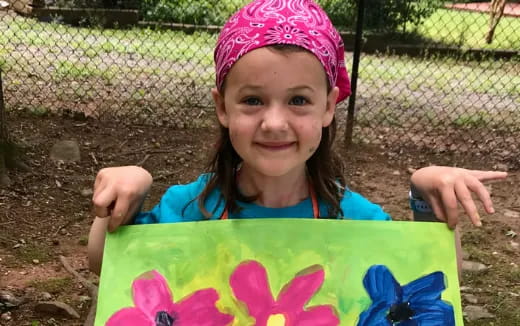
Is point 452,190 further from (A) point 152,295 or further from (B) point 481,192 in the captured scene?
(A) point 152,295

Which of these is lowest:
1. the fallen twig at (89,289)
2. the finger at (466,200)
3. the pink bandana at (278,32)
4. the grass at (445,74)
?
the grass at (445,74)

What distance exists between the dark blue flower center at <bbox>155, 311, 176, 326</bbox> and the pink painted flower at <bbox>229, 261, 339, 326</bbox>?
14 cm

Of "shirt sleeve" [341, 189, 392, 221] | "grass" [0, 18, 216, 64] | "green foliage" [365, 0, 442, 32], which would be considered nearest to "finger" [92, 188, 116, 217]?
"shirt sleeve" [341, 189, 392, 221]

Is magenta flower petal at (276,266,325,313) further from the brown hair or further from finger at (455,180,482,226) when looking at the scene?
finger at (455,180,482,226)

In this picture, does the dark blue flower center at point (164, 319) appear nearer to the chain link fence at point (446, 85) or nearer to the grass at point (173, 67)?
the chain link fence at point (446, 85)

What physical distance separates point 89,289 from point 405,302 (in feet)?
5.19

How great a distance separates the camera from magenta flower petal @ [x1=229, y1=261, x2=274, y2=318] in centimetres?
122

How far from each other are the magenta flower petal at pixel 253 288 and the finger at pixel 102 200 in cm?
30

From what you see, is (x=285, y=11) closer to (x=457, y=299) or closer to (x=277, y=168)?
(x=277, y=168)

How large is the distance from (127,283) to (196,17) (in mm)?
7904

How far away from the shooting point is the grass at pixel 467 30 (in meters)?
8.46

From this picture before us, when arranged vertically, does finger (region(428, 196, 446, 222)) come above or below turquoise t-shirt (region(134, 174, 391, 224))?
above

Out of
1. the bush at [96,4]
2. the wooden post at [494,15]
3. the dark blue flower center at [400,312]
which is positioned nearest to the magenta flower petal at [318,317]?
the dark blue flower center at [400,312]

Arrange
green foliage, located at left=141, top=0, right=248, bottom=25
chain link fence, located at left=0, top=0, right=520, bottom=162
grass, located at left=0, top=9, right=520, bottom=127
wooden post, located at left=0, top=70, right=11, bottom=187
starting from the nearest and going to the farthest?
wooden post, located at left=0, top=70, right=11, bottom=187 < chain link fence, located at left=0, top=0, right=520, bottom=162 < grass, located at left=0, top=9, right=520, bottom=127 < green foliage, located at left=141, top=0, right=248, bottom=25
